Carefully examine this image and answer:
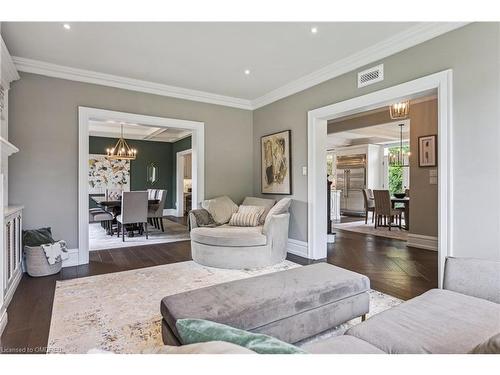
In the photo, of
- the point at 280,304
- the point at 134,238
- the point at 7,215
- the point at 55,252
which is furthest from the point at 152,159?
the point at 280,304

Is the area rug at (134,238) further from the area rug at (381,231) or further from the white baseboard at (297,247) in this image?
the area rug at (381,231)

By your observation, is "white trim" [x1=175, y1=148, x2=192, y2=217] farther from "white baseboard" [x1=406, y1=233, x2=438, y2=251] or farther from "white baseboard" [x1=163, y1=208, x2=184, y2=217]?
"white baseboard" [x1=406, y1=233, x2=438, y2=251]

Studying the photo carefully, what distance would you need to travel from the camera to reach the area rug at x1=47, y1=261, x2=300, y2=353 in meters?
1.97

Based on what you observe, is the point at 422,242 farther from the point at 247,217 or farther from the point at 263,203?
the point at 247,217

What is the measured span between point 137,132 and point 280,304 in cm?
827

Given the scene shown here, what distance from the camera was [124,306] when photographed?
2551mm

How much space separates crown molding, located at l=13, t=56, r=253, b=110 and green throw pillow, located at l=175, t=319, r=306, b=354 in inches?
160

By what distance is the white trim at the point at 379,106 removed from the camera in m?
2.65

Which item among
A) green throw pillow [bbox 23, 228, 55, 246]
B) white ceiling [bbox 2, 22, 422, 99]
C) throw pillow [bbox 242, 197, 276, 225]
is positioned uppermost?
white ceiling [bbox 2, 22, 422, 99]

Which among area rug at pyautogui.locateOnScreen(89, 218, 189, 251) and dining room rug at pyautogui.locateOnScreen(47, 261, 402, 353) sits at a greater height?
area rug at pyautogui.locateOnScreen(89, 218, 189, 251)

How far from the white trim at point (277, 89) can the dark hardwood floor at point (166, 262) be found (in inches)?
98.6

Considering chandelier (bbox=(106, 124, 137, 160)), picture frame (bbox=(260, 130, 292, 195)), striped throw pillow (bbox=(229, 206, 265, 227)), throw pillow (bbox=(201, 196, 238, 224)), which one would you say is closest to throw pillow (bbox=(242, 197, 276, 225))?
striped throw pillow (bbox=(229, 206, 265, 227))

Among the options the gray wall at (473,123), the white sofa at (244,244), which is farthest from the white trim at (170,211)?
the gray wall at (473,123)
